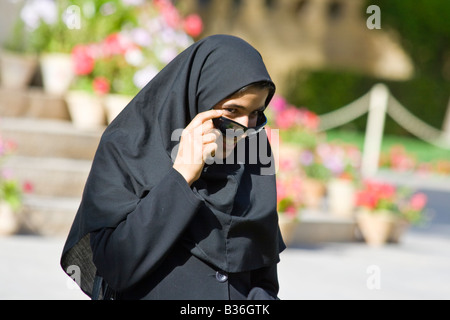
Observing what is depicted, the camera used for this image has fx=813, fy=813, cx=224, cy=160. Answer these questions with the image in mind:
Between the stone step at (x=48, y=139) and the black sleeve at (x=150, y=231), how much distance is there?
4.93 m

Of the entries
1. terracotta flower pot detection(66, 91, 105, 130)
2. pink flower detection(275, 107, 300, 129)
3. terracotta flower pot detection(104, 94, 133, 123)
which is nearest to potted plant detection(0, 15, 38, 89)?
terracotta flower pot detection(66, 91, 105, 130)

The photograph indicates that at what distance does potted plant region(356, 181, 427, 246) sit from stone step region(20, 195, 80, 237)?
9.30ft

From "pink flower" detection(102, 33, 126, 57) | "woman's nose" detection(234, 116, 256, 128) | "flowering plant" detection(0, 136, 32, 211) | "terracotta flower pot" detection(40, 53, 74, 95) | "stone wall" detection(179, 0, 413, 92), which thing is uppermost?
"stone wall" detection(179, 0, 413, 92)

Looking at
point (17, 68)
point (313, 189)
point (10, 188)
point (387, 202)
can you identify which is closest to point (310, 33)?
point (313, 189)

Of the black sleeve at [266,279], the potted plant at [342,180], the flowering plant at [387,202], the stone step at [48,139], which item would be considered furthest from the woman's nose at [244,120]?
the potted plant at [342,180]

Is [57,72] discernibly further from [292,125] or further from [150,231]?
[150,231]

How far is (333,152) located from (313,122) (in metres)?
0.80

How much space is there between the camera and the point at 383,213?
7461 mm

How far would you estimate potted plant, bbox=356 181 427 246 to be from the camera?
742 centimetres

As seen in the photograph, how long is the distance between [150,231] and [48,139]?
5.03m

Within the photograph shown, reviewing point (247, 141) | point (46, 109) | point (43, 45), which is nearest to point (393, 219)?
point (46, 109)

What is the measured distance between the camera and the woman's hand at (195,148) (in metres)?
2.16

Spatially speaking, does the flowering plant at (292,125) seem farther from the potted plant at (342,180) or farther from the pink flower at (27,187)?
the pink flower at (27,187)

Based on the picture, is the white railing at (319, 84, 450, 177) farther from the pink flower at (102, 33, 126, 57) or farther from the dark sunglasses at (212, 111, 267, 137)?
the dark sunglasses at (212, 111, 267, 137)
